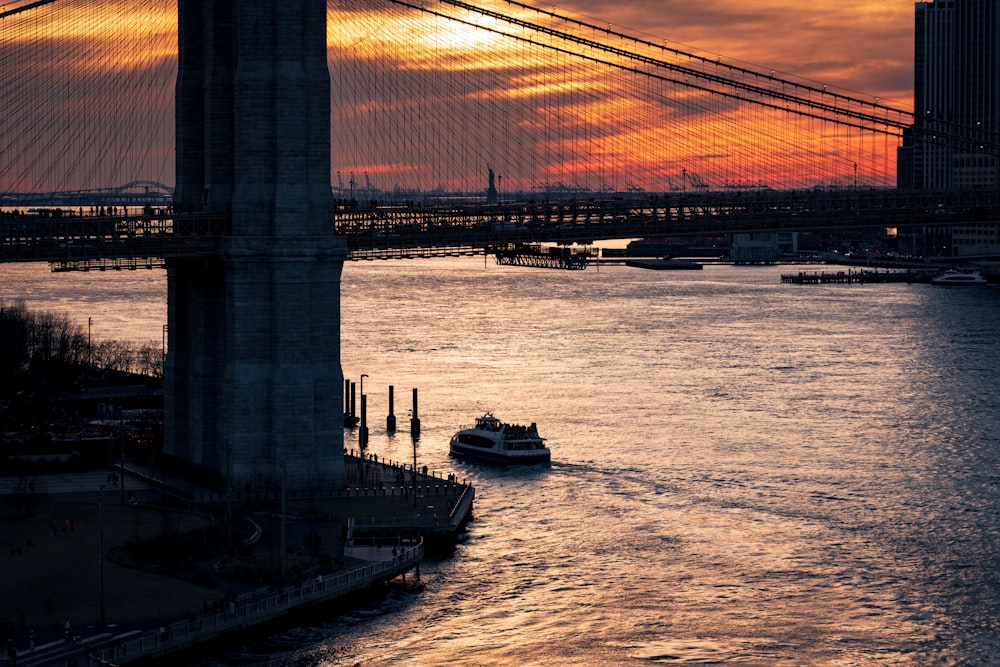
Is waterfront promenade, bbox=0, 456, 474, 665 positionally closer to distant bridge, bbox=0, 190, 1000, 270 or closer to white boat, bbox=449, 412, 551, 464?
white boat, bbox=449, 412, 551, 464

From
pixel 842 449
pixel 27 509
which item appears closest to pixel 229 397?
pixel 27 509

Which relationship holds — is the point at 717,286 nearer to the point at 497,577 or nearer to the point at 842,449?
the point at 842,449

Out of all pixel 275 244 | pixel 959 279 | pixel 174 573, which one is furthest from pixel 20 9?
pixel 959 279

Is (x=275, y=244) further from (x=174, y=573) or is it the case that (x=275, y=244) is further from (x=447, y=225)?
(x=447, y=225)

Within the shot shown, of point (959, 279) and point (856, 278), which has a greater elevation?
point (856, 278)

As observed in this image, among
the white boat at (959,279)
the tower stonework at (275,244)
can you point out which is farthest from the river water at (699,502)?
the white boat at (959,279)

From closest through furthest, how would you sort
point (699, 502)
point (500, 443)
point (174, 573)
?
point (174, 573), point (699, 502), point (500, 443)

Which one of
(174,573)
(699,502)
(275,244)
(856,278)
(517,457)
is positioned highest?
(275,244)

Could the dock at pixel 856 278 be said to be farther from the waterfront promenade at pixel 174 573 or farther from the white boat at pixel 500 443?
the waterfront promenade at pixel 174 573

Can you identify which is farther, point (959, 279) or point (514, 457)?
point (959, 279)
